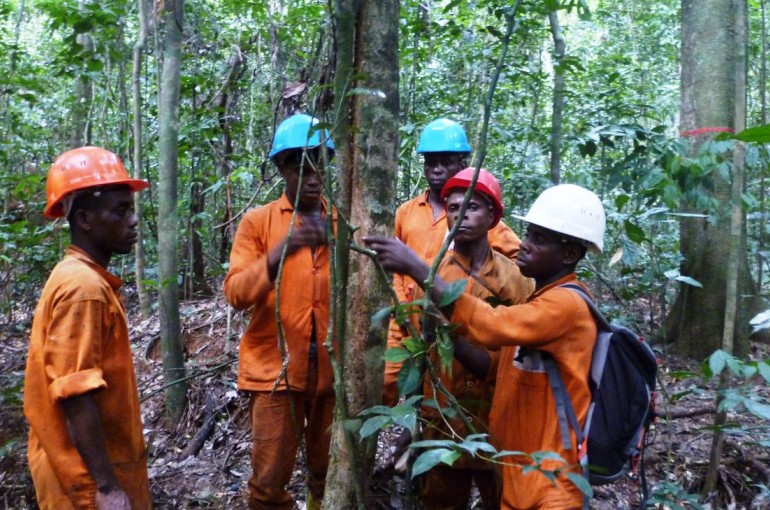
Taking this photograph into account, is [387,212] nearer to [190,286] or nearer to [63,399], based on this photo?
[63,399]

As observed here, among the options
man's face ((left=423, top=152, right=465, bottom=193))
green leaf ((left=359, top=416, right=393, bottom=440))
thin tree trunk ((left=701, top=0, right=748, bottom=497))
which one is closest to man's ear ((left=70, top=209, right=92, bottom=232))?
green leaf ((left=359, top=416, right=393, bottom=440))

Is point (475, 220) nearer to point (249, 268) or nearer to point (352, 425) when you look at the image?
point (249, 268)

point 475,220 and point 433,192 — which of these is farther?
point 433,192

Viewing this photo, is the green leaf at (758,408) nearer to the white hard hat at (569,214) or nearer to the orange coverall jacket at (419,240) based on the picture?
the white hard hat at (569,214)

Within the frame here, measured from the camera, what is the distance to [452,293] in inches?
82.5

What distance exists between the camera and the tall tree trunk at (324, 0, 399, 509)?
215 centimetres

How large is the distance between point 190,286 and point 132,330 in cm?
94

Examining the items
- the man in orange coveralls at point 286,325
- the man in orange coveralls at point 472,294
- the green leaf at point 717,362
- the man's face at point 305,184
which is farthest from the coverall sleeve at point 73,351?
the green leaf at point 717,362

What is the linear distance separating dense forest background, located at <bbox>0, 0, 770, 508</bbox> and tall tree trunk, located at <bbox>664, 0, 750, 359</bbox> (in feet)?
0.06

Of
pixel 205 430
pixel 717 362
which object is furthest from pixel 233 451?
pixel 717 362

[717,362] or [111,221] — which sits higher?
[111,221]

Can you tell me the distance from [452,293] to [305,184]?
1.28 m

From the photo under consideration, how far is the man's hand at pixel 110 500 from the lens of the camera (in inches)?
80.8

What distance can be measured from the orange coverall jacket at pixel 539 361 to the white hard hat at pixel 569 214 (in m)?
0.23
